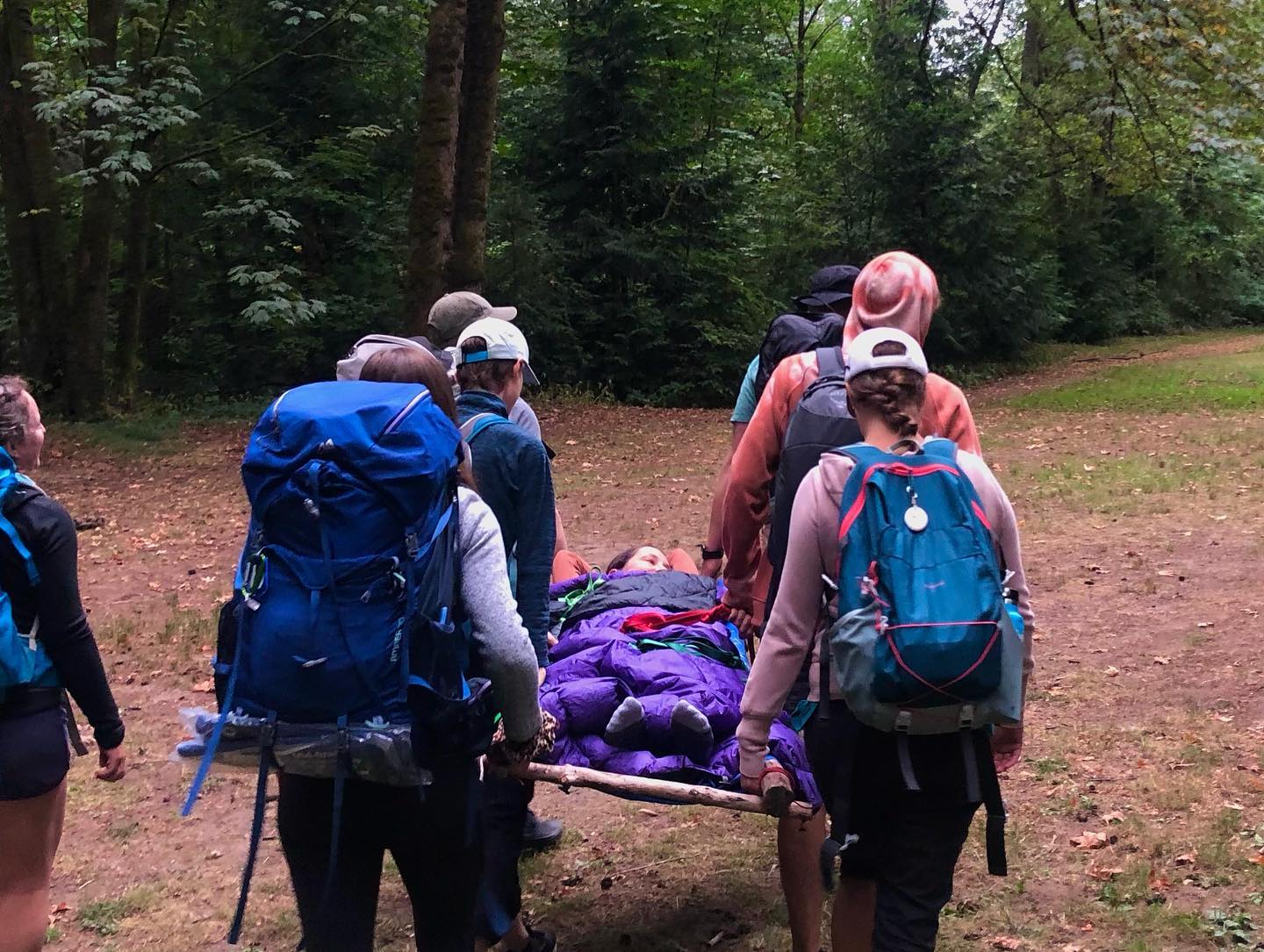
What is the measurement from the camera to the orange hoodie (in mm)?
3693

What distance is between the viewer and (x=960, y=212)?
961 inches

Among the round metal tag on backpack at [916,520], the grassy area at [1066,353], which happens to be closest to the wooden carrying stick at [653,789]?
the round metal tag on backpack at [916,520]

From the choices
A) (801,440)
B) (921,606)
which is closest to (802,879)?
(801,440)

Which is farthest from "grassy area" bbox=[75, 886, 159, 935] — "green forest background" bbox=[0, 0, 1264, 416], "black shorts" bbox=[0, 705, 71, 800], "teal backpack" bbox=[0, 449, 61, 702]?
"green forest background" bbox=[0, 0, 1264, 416]

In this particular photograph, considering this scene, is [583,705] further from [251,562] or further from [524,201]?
[524,201]

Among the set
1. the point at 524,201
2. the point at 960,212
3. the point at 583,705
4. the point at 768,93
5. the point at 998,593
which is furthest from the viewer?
the point at 768,93

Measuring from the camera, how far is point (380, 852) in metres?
2.67

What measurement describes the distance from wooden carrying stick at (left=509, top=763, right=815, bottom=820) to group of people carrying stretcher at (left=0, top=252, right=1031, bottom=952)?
6 cm

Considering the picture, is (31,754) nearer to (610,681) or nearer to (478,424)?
(478,424)

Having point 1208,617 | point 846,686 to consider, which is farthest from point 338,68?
point 846,686

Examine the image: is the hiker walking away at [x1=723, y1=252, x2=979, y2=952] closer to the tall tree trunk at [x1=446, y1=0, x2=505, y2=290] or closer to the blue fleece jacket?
the blue fleece jacket

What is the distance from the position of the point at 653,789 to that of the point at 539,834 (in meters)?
1.67

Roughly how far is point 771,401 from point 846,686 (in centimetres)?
128

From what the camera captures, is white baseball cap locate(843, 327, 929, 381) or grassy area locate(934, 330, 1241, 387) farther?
grassy area locate(934, 330, 1241, 387)
